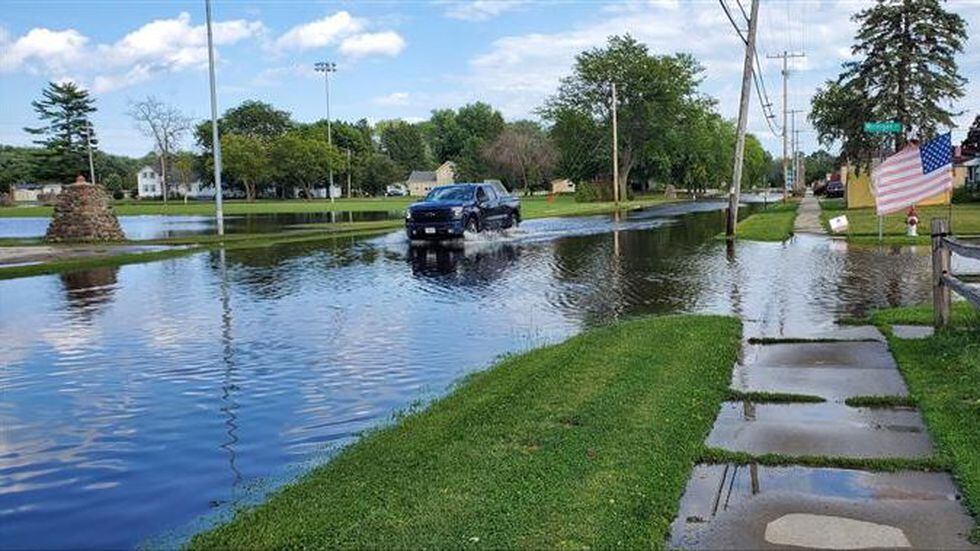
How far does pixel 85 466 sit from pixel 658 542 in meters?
4.09

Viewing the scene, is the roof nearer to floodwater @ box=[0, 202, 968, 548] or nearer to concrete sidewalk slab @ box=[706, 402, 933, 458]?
floodwater @ box=[0, 202, 968, 548]

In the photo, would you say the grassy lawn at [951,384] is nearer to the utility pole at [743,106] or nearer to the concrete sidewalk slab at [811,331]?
the concrete sidewalk slab at [811,331]

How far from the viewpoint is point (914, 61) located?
135 ft

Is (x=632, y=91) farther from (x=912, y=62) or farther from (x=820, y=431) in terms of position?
(x=820, y=431)

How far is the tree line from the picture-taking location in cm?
7944

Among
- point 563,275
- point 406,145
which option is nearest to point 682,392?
point 563,275

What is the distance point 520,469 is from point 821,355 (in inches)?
189

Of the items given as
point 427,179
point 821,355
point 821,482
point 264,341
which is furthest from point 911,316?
point 427,179

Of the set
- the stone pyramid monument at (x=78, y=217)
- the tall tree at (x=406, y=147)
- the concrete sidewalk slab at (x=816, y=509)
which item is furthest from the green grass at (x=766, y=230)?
the tall tree at (x=406, y=147)

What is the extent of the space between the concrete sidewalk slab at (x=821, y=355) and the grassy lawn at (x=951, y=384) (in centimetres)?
16

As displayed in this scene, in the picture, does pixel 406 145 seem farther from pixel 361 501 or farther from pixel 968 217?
pixel 361 501

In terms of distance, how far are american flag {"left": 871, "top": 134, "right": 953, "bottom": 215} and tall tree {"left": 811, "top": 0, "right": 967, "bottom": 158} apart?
25.4 metres

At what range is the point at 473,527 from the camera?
4.34m

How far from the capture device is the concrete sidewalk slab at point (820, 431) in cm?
568
